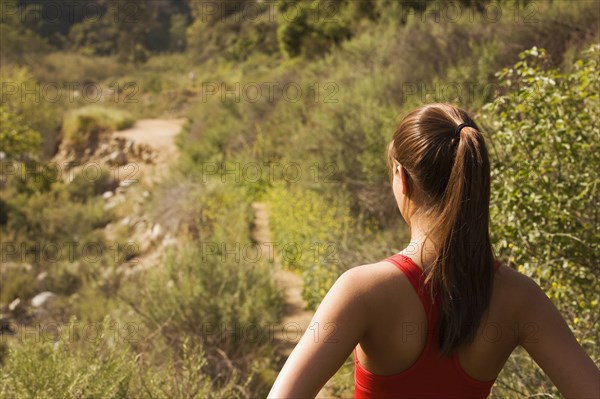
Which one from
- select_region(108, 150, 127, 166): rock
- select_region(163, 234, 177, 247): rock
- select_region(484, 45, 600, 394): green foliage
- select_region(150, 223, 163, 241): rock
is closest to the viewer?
select_region(484, 45, 600, 394): green foliage

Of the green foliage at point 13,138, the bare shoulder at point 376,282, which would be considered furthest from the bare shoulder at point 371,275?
the green foliage at point 13,138

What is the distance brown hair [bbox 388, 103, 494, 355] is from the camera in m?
1.33

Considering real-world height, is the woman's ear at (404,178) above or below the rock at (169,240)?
above

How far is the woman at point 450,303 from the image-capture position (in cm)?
129

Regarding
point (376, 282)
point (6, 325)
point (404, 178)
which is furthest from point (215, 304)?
point (376, 282)

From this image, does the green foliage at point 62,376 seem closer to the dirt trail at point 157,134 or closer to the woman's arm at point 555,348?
the woman's arm at point 555,348

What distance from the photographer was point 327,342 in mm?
1179

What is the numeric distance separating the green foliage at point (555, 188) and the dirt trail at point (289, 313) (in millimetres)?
2040

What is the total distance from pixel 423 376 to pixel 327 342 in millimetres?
299

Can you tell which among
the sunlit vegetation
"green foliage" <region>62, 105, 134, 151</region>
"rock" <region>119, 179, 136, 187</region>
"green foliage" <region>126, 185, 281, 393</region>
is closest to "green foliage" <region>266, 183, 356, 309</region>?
the sunlit vegetation

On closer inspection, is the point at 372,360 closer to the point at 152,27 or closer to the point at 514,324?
the point at 514,324

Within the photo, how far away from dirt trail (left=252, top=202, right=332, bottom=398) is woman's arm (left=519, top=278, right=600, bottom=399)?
11.5 ft

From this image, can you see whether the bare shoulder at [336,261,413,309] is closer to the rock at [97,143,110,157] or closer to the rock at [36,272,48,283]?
the rock at [36,272,48,283]

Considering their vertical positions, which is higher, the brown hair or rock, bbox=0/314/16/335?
the brown hair
